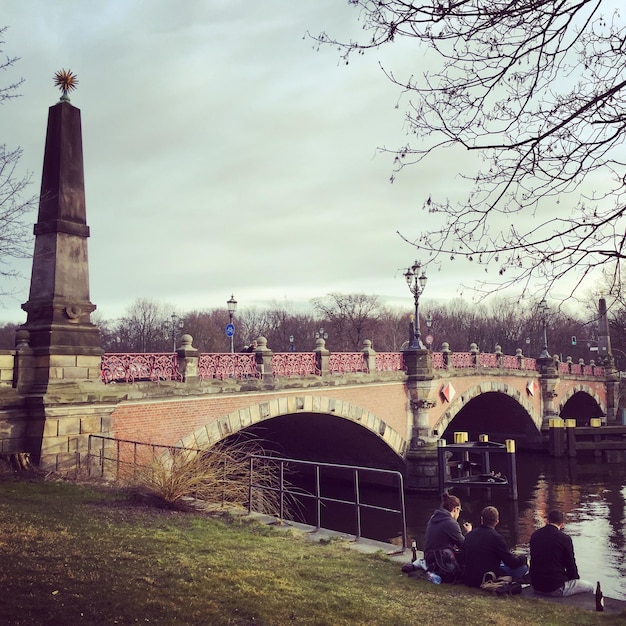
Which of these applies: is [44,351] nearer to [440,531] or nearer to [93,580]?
[93,580]

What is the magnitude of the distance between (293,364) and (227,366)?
9.59 ft

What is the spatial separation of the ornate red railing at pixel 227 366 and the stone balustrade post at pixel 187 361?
377 mm

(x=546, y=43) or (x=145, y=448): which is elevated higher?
(x=546, y=43)

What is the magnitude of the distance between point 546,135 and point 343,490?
2178 cm

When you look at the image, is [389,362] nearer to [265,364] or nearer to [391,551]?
[265,364]

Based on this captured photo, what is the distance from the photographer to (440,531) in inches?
294

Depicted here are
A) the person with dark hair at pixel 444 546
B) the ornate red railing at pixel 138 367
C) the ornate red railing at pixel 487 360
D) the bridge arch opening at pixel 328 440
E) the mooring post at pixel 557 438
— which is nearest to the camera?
the person with dark hair at pixel 444 546

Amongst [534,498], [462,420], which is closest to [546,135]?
[534,498]

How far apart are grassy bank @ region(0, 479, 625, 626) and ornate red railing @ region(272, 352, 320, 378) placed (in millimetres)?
9327

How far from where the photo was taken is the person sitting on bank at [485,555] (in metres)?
7.11

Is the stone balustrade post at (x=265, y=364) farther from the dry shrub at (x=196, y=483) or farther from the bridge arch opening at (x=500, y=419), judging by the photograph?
the bridge arch opening at (x=500, y=419)

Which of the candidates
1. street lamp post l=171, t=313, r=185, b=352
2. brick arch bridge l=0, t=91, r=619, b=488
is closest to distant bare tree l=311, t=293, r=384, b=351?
street lamp post l=171, t=313, r=185, b=352

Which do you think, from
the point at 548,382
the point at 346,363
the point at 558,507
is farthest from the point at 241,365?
the point at 548,382

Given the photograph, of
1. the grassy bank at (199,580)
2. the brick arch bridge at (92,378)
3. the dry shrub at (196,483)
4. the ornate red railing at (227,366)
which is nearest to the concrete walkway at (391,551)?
the grassy bank at (199,580)
